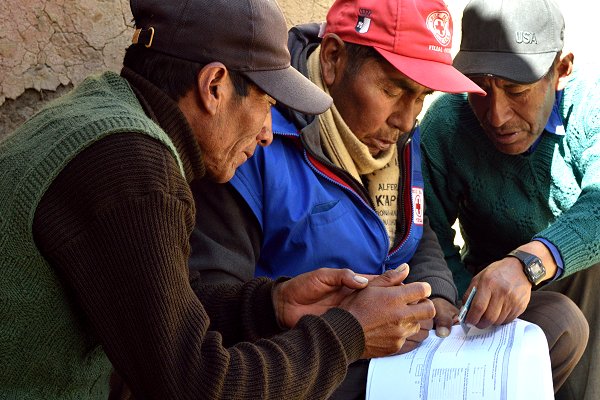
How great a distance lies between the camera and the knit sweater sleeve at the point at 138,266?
1.54 metres

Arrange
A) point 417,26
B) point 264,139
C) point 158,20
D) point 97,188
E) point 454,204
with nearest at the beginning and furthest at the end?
1. point 97,188
2. point 158,20
3. point 264,139
4. point 417,26
5. point 454,204

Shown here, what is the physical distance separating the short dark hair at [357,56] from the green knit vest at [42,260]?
96 cm

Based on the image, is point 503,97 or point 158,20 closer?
point 158,20

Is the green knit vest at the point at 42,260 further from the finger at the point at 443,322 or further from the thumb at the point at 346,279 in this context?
the finger at the point at 443,322

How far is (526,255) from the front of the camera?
2598mm

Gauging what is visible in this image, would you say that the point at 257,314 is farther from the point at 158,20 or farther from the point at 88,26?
the point at 88,26

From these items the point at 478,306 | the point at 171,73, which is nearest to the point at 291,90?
the point at 171,73

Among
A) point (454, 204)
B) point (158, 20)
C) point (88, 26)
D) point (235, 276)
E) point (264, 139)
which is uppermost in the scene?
point (158, 20)

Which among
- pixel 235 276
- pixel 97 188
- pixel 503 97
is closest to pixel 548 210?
pixel 503 97

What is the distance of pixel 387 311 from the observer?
1974mm

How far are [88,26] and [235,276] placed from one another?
118 cm

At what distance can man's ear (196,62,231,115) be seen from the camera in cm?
182

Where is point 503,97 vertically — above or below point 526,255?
above

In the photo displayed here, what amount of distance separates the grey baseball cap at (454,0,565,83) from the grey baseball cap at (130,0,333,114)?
1.17 metres
